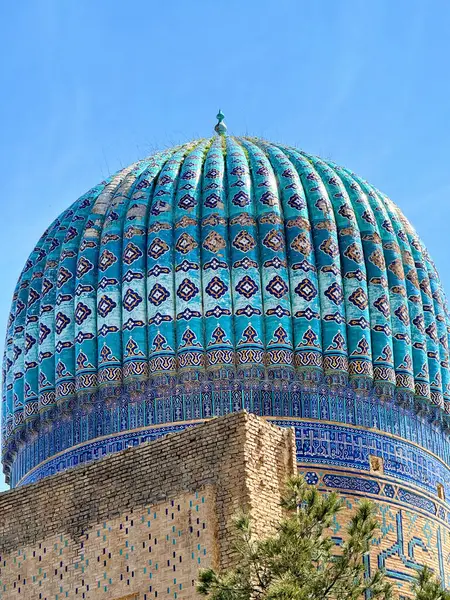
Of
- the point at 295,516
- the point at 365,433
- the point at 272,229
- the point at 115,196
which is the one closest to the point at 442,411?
the point at 365,433

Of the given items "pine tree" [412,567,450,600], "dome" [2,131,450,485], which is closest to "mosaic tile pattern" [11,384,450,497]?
"dome" [2,131,450,485]

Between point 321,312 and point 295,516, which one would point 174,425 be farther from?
point 295,516

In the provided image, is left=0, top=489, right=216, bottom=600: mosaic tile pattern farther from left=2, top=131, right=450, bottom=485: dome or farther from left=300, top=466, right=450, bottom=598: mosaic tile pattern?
left=300, top=466, right=450, bottom=598: mosaic tile pattern

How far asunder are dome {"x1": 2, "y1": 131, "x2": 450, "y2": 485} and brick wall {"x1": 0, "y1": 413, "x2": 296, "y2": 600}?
6.64 feet

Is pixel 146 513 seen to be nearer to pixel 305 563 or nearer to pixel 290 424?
pixel 305 563

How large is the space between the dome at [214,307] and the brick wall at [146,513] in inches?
79.6

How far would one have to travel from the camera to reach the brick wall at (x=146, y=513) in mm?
11188

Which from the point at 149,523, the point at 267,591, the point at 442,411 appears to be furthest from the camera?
the point at 442,411

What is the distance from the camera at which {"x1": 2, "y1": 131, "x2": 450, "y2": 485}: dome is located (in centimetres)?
1411

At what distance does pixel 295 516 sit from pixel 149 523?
1.88 metres

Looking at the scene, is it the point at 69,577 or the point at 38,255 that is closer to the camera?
the point at 69,577

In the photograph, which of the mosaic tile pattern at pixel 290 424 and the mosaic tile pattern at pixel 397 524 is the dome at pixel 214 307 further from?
the mosaic tile pattern at pixel 397 524

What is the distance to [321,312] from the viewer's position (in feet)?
47.2

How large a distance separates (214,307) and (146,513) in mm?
Result: 3003
